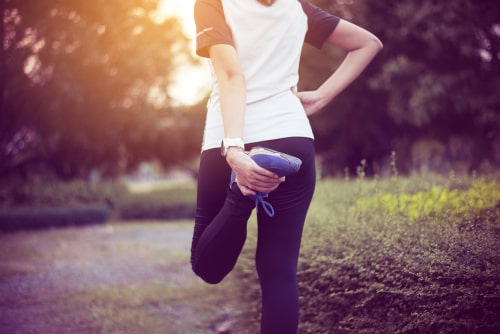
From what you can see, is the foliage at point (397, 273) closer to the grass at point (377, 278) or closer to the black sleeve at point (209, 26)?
the grass at point (377, 278)

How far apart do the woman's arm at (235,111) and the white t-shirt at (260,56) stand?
0.22 ft

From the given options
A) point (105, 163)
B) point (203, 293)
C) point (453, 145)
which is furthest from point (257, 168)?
point (105, 163)

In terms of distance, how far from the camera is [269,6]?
6.18 feet

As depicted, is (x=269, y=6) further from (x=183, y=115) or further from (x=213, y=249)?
(x=183, y=115)

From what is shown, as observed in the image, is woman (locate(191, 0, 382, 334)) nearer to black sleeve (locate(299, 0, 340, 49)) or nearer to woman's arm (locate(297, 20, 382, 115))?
black sleeve (locate(299, 0, 340, 49))

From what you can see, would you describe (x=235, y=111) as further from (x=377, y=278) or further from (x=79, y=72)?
(x=79, y=72)

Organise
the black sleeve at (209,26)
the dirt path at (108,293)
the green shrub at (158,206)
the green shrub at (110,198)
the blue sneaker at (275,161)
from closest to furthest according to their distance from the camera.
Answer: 1. the blue sneaker at (275,161)
2. the black sleeve at (209,26)
3. the dirt path at (108,293)
4. the green shrub at (110,198)
5. the green shrub at (158,206)

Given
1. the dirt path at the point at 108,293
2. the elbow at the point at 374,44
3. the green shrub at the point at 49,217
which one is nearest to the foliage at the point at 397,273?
the dirt path at the point at 108,293

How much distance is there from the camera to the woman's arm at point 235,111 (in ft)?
5.32

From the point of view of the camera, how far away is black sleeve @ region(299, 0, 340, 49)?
2.11 metres

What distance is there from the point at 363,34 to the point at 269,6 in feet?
1.89

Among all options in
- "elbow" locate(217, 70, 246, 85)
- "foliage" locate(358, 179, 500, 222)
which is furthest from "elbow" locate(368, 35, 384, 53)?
"foliage" locate(358, 179, 500, 222)

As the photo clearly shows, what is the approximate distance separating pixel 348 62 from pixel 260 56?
0.60 m

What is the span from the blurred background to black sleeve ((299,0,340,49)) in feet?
27.8
